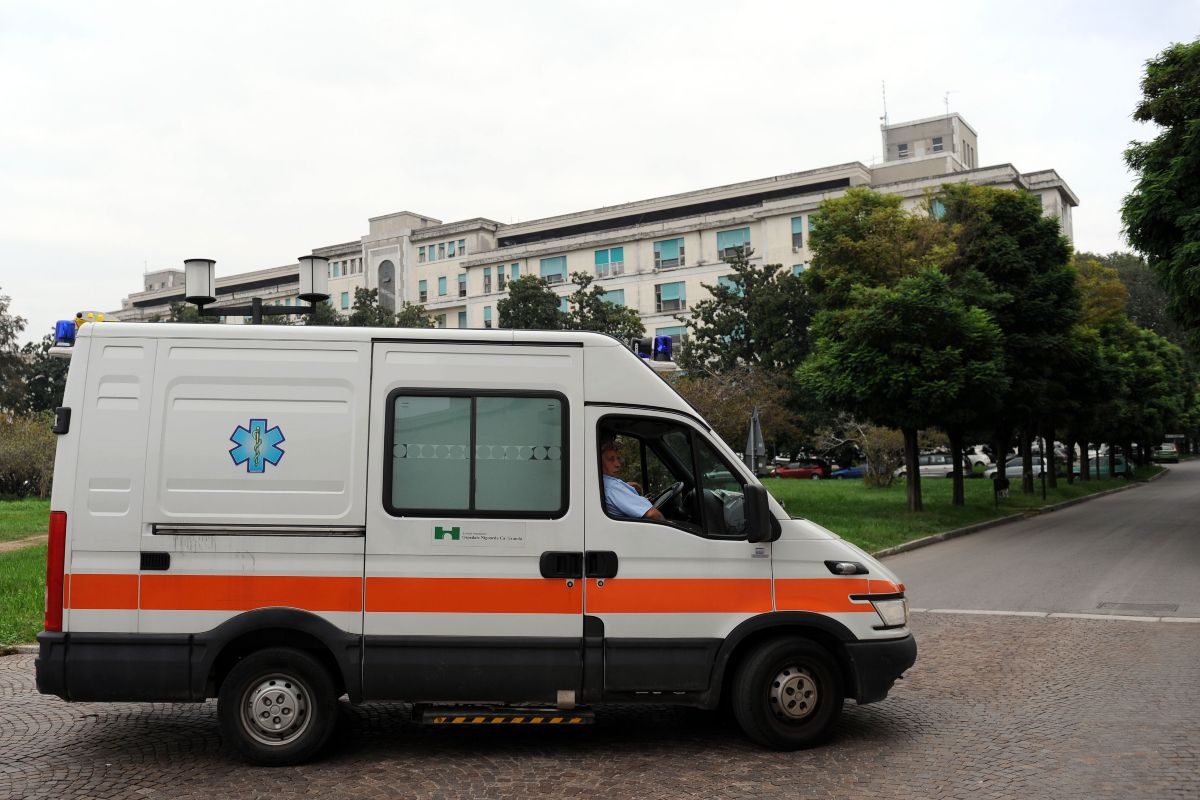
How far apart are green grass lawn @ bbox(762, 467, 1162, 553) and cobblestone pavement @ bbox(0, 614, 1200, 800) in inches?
249

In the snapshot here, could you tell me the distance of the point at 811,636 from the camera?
6363 mm

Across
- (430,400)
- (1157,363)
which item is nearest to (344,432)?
(430,400)

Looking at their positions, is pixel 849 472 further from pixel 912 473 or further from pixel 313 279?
pixel 313 279

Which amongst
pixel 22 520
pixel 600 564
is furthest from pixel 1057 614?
pixel 22 520

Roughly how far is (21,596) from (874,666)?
10.6 m

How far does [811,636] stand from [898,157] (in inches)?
3463

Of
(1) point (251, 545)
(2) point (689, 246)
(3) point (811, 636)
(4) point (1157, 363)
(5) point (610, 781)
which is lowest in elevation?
(5) point (610, 781)

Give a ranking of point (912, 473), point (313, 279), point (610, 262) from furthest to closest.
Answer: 1. point (610, 262)
2. point (912, 473)
3. point (313, 279)

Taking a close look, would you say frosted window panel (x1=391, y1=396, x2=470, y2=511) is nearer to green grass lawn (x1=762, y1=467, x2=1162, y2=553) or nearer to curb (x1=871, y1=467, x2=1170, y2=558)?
green grass lawn (x1=762, y1=467, x2=1162, y2=553)

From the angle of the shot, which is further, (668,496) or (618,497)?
(668,496)

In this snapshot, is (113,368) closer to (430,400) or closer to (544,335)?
(430,400)

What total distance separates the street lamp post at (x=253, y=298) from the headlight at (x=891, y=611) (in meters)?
7.33

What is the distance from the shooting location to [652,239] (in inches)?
3201

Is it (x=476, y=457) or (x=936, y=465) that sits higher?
(x=936, y=465)
